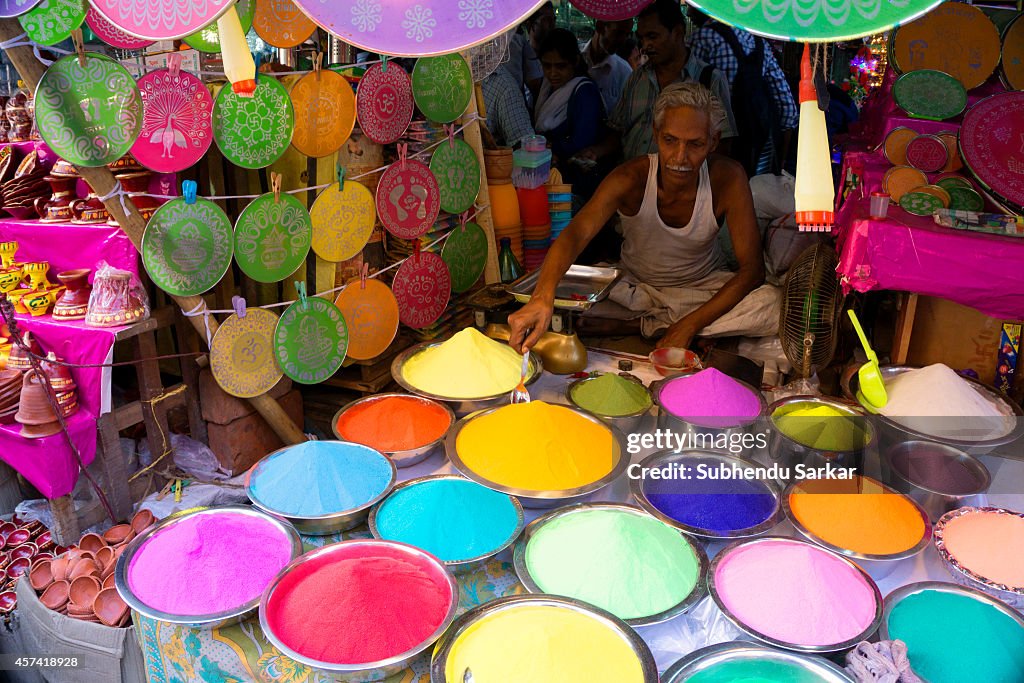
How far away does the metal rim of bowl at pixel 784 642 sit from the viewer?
100cm

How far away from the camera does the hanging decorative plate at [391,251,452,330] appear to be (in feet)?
7.66

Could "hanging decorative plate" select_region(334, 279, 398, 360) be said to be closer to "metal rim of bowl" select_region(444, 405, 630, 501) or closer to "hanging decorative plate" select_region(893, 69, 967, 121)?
"metal rim of bowl" select_region(444, 405, 630, 501)

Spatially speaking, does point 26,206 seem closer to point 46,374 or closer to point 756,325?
point 46,374

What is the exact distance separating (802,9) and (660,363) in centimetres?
121

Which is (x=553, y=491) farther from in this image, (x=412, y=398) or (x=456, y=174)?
(x=456, y=174)

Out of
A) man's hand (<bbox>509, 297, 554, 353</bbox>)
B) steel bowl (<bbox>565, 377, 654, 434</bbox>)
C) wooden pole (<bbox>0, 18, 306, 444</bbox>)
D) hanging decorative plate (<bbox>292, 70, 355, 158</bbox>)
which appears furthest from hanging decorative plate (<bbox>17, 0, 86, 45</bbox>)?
steel bowl (<bbox>565, 377, 654, 434</bbox>)

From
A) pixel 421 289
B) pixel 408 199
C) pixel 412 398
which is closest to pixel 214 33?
pixel 408 199

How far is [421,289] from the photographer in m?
2.42

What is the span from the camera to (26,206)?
7.51 ft

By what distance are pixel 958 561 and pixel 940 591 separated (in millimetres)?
86

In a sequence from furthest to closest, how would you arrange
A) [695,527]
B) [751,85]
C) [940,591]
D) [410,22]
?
[751,85] < [695,527] < [940,591] < [410,22]

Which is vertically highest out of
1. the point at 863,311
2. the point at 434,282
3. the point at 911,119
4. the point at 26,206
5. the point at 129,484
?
the point at 911,119

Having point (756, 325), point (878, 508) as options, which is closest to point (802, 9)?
point (878, 508)

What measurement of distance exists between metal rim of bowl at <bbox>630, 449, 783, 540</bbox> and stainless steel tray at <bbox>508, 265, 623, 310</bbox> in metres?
0.57
